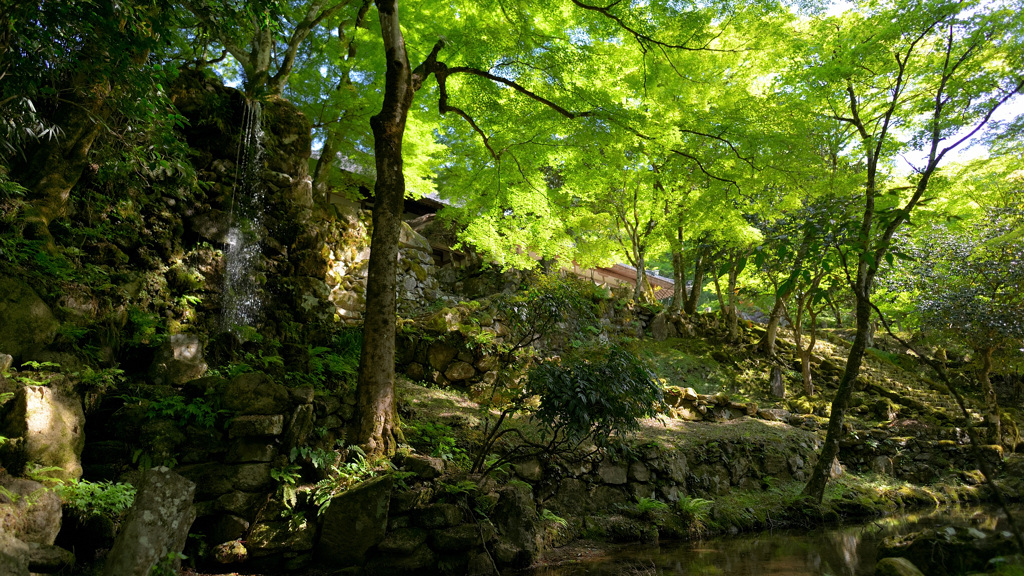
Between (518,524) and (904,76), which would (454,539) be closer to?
(518,524)

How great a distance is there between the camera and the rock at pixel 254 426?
186 inches

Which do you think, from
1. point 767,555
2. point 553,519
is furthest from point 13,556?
point 767,555

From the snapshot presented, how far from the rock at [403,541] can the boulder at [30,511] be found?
7.98ft

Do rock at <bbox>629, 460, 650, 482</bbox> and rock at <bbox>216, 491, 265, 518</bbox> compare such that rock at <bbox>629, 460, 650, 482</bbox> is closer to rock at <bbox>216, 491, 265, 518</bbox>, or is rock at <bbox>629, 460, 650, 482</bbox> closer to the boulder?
rock at <bbox>216, 491, 265, 518</bbox>

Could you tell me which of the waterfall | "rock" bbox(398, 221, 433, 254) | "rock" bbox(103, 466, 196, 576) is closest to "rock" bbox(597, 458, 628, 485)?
"rock" bbox(103, 466, 196, 576)

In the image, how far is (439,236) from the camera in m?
17.2

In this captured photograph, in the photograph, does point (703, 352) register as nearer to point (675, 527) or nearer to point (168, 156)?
point (675, 527)

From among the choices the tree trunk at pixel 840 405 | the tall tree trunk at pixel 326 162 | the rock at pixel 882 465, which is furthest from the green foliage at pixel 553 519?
the rock at pixel 882 465

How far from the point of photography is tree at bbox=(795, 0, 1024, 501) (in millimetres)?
7566

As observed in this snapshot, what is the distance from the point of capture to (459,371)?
8.78m

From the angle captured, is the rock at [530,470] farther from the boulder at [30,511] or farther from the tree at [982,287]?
the tree at [982,287]

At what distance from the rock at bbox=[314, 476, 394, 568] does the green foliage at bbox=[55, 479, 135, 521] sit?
1.55 m

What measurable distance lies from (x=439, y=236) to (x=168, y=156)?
10516 mm

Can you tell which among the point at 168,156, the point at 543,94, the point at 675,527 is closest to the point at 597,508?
the point at 675,527
